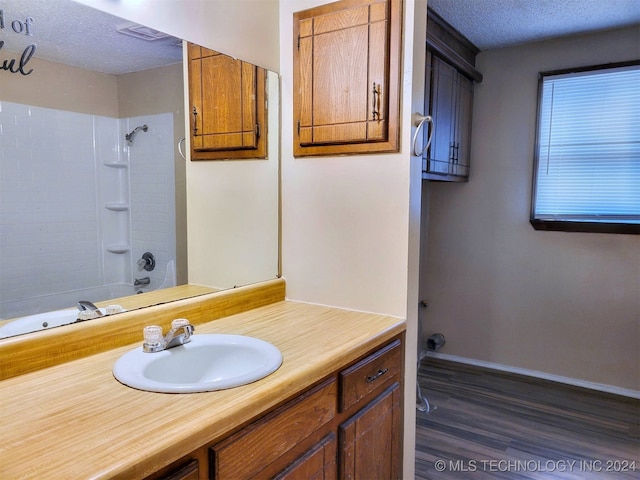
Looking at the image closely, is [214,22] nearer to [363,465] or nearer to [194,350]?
[194,350]

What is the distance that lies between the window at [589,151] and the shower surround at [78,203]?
8.50 feet

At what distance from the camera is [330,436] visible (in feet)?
4.08

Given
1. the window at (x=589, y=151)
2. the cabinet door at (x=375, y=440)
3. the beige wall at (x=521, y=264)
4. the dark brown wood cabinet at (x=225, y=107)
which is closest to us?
the cabinet door at (x=375, y=440)

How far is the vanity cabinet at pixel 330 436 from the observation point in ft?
3.01

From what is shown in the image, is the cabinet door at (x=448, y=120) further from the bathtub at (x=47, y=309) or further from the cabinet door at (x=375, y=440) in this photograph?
the bathtub at (x=47, y=309)

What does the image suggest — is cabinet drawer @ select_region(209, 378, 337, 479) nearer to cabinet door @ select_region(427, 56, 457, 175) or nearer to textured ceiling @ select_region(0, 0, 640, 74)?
textured ceiling @ select_region(0, 0, 640, 74)

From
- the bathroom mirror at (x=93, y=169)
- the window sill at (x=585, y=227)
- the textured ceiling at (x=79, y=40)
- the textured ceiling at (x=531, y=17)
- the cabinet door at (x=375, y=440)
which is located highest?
the textured ceiling at (x=531, y=17)

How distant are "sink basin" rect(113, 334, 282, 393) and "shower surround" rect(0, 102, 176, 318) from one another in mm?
278

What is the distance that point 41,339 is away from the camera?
3.58 feet

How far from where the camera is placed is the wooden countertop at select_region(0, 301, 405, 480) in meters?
0.71

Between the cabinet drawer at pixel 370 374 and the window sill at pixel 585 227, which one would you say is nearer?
the cabinet drawer at pixel 370 374

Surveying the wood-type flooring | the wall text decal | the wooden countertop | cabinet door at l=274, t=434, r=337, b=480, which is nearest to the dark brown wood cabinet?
the wall text decal

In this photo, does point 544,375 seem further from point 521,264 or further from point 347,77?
point 347,77

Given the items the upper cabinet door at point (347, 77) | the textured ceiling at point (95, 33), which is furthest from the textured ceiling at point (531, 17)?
the upper cabinet door at point (347, 77)
